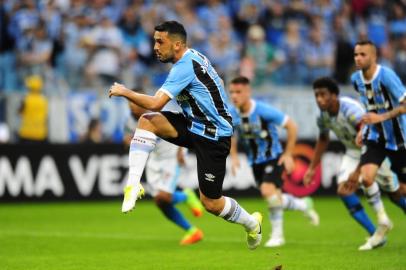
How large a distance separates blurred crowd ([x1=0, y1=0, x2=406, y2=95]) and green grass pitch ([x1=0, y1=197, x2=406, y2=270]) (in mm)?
3126

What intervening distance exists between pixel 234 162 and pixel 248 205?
216 inches

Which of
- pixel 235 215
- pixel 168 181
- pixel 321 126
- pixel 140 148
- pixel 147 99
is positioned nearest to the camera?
pixel 147 99

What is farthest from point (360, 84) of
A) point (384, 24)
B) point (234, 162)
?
point (384, 24)

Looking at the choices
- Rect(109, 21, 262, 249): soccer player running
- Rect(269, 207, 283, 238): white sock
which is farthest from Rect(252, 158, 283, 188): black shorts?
Rect(109, 21, 262, 249): soccer player running

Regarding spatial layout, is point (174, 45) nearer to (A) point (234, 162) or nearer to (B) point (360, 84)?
(B) point (360, 84)

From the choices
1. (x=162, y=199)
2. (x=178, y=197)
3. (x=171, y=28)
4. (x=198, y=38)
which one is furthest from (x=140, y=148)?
(x=198, y=38)

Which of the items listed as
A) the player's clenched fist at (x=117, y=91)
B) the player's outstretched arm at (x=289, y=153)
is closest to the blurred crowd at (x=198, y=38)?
the player's outstretched arm at (x=289, y=153)

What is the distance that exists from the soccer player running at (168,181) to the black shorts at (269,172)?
116 cm

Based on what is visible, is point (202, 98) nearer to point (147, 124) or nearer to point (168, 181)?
point (147, 124)

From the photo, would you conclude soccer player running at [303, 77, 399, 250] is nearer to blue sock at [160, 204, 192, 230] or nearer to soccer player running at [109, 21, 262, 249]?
blue sock at [160, 204, 192, 230]

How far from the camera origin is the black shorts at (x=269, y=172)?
12070 mm

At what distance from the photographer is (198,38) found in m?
20.2

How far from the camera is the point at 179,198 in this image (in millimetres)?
12797

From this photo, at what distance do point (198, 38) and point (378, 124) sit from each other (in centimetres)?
987
